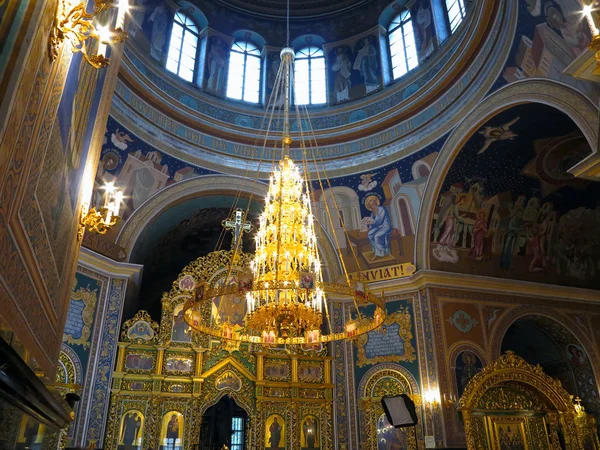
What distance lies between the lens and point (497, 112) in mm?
10680

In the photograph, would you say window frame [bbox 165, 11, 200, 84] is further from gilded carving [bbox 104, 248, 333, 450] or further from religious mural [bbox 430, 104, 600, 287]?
religious mural [bbox 430, 104, 600, 287]

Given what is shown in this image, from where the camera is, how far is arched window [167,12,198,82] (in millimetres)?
14375

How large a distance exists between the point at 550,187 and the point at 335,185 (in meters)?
5.48

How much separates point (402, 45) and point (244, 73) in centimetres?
494

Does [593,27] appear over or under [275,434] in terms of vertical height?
over

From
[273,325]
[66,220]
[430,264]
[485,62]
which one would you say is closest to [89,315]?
[273,325]

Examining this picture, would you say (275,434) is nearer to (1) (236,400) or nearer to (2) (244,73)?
(1) (236,400)

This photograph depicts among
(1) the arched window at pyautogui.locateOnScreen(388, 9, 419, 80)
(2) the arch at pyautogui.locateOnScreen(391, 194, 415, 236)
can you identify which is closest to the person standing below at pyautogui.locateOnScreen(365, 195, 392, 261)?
(2) the arch at pyautogui.locateOnScreen(391, 194, 415, 236)

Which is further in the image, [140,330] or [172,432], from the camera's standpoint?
[140,330]

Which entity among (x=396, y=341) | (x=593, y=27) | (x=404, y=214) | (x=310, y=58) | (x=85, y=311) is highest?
(x=310, y=58)

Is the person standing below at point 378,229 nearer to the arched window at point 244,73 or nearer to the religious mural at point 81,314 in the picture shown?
the arched window at point 244,73

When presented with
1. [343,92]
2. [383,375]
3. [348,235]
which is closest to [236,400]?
[383,375]

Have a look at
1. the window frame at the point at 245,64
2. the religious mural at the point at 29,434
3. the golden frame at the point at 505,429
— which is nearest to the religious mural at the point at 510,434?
the golden frame at the point at 505,429

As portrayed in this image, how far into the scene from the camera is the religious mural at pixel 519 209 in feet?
37.6
